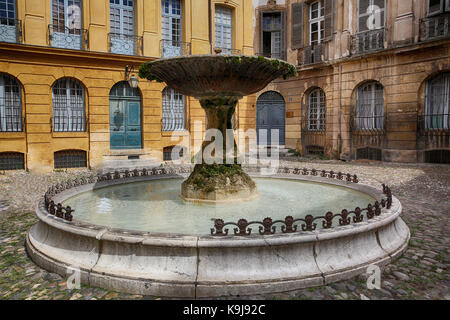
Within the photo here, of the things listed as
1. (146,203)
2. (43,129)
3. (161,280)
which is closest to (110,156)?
(43,129)

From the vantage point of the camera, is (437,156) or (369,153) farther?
(369,153)

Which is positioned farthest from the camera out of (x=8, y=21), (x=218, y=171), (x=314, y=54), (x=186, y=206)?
(x=314, y=54)

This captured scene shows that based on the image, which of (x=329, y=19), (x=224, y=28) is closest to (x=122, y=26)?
(x=224, y=28)

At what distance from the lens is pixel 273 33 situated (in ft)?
68.6

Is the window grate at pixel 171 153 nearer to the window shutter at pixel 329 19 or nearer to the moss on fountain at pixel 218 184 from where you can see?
the window shutter at pixel 329 19

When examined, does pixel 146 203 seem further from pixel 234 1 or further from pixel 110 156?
pixel 234 1

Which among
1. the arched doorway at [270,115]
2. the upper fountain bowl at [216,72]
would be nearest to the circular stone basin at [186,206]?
the upper fountain bowl at [216,72]

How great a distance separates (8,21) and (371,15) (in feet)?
51.3

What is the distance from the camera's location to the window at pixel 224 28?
17891 mm

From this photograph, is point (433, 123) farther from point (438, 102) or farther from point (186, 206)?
point (186, 206)

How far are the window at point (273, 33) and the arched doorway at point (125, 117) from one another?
29.8 feet

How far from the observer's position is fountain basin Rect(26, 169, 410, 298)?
11.2 feet

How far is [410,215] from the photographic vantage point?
6750 millimetres

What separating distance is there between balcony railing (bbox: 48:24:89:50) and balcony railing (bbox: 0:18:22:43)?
1.07 meters
